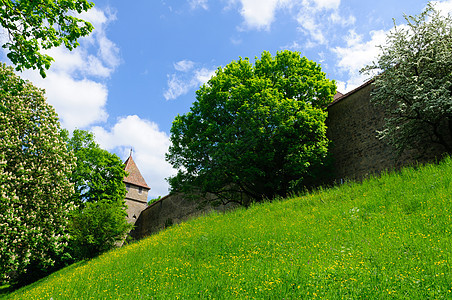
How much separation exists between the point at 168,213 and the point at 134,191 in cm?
1207

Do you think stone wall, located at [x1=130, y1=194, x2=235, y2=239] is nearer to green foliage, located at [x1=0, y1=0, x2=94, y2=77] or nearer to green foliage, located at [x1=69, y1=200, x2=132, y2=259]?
green foliage, located at [x1=69, y1=200, x2=132, y2=259]

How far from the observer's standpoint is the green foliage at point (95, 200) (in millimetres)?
16266

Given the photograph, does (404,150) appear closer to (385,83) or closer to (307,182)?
(385,83)

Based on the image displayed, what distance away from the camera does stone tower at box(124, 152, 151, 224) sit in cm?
3797

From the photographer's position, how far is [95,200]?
78.1ft

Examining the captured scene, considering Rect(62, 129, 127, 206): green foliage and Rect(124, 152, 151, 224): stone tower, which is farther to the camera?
Rect(124, 152, 151, 224): stone tower

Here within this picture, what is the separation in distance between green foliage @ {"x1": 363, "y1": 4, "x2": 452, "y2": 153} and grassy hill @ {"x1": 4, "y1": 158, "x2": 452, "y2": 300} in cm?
285

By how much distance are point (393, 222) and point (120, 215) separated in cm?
1512

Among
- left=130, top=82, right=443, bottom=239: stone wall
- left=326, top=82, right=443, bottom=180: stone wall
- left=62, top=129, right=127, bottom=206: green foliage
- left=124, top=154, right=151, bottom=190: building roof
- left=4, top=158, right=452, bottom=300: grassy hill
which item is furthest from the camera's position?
left=124, top=154, right=151, bottom=190: building roof

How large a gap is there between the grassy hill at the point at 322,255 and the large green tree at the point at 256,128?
241 inches

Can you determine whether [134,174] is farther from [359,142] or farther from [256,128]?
[359,142]

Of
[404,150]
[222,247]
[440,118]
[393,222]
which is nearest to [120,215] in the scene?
[222,247]

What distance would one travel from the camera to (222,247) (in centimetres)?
788

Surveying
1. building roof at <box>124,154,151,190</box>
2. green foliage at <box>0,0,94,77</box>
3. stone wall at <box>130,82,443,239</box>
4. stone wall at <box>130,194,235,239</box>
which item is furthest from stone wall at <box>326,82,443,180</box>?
building roof at <box>124,154,151,190</box>
